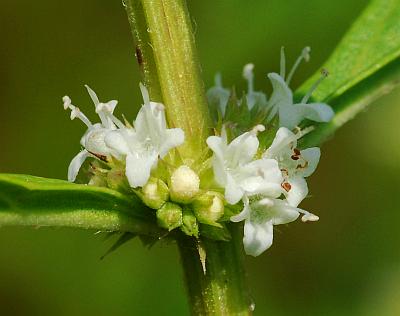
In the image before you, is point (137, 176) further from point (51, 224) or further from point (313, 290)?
point (313, 290)

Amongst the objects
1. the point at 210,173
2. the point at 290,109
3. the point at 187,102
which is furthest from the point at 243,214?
the point at 290,109

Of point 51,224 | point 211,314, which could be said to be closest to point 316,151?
point 211,314

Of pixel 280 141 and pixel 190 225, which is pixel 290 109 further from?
pixel 190 225

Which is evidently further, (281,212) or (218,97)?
(218,97)

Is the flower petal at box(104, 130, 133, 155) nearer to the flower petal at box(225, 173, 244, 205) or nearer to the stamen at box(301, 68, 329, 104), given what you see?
the flower petal at box(225, 173, 244, 205)

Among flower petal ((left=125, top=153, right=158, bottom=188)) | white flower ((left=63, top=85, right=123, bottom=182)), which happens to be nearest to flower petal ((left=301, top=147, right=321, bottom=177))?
flower petal ((left=125, top=153, right=158, bottom=188))

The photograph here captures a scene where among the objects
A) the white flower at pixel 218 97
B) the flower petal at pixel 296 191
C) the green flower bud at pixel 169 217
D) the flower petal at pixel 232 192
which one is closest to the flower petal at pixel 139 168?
the green flower bud at pixel 169 217

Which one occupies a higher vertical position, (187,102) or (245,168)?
(187,102)
